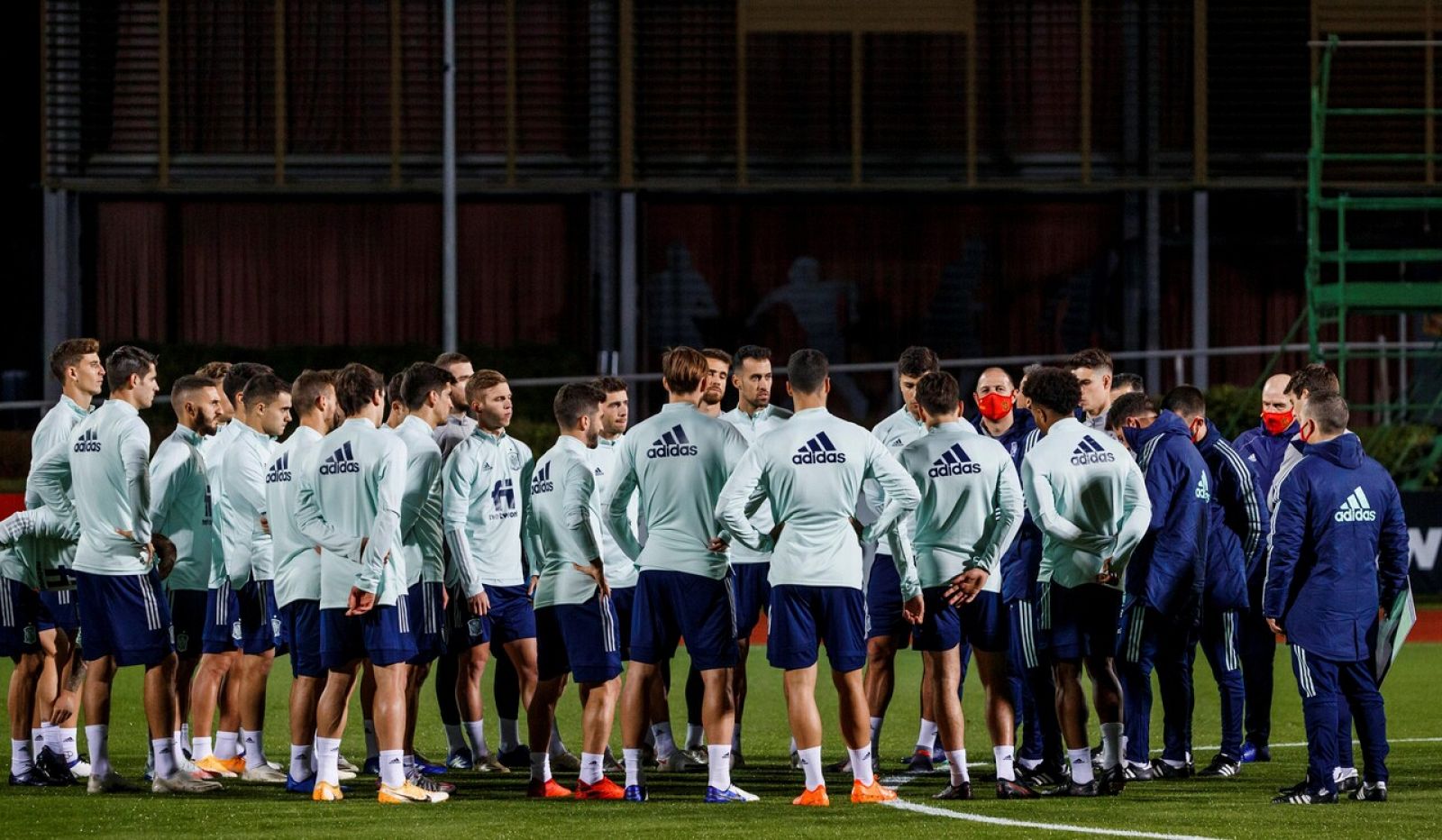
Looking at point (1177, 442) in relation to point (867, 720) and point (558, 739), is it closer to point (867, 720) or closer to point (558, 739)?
point (867, 720)

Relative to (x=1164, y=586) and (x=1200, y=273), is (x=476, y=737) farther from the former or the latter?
(x=1200, y=273)

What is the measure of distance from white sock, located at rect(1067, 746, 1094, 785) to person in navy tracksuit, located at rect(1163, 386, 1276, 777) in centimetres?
147

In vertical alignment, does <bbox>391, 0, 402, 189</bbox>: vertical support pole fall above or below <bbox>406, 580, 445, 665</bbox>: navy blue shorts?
above

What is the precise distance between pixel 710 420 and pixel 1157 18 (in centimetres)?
2039

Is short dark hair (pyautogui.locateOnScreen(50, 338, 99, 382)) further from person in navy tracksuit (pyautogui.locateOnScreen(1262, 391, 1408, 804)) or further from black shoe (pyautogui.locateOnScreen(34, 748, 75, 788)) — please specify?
person in navy tracksuit (pyautogui.locateOnScreen(1262, 391, 1408, 804))

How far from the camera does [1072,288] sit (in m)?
30.0

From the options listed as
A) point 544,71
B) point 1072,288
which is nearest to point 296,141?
point 544,71

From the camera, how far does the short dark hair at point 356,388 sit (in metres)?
10.2

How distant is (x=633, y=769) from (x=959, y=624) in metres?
1.79

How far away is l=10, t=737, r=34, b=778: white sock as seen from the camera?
36.7 ft

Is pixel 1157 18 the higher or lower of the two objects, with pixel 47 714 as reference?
higher

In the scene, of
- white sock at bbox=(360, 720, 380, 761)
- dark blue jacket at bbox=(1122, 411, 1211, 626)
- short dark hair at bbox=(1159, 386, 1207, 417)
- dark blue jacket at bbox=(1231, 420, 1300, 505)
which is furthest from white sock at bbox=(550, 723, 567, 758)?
dark blue jacket at bbox=(1231, 420, 1300, 505)

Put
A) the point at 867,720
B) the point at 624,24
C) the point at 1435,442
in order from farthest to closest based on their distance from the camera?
the point at 624,24 < the point at 1435,442 < the point at 867,720

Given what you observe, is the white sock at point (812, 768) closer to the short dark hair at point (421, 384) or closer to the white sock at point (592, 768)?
the white sock at point (592, 768)
